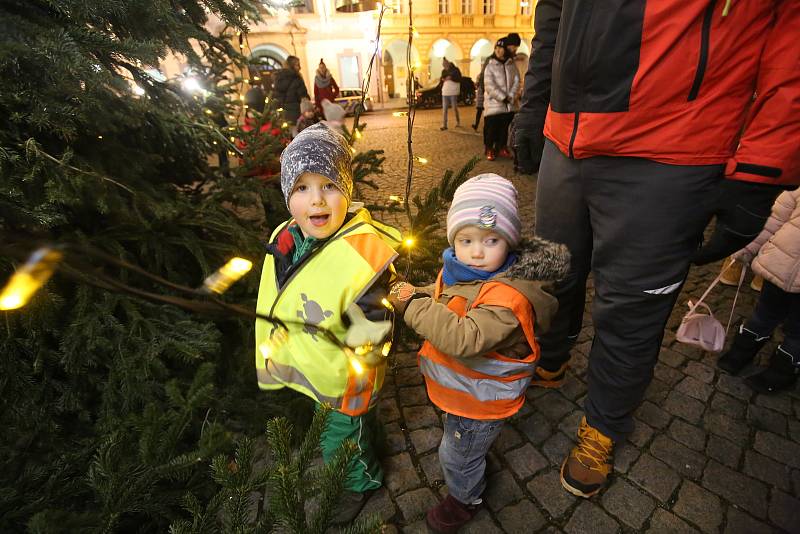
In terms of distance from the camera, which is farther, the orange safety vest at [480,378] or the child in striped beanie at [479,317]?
the orange safety vest at [480,378]

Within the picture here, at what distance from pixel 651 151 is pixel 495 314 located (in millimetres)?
864

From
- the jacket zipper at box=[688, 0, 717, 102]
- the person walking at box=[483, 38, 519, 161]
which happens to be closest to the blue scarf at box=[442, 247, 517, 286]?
the jacket zipper at box=[688, 0, 717, 102]

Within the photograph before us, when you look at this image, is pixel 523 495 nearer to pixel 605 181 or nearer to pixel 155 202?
pixel 605 181

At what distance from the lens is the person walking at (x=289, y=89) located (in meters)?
8.66

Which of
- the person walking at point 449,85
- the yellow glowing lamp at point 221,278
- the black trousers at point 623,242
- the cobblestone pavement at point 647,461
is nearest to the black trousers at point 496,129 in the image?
the person walking at point 449,85

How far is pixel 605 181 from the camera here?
5.39 ft

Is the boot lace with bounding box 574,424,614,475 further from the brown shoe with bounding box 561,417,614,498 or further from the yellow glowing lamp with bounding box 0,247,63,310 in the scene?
the yellow glowing lamp with bounding box 0,247,63,310

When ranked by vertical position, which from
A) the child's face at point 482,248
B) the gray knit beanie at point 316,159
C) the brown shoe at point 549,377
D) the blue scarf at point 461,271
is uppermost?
the gray knit beanie at point 316,159

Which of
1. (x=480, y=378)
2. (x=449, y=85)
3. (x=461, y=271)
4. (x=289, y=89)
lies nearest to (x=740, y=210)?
(x=461, y=271)

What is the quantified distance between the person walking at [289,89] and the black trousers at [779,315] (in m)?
8.53

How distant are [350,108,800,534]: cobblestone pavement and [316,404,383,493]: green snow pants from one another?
112mm

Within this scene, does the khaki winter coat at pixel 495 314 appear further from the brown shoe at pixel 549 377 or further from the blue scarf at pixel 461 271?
the brown shoe at pixel 549 377

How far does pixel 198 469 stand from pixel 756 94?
2.49m

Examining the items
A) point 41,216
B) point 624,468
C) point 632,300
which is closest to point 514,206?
point 632,300
